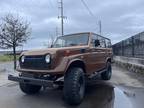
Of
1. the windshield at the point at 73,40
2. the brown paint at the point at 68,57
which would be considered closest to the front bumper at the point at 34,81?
the brown paint at the point at 68,57

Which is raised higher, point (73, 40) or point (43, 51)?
point (73, 40)

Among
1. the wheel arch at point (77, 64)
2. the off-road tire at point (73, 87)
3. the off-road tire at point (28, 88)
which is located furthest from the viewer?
the off-road tire at point (28, 88)

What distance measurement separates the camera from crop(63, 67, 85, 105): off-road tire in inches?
274

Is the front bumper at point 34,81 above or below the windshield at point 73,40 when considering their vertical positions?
below

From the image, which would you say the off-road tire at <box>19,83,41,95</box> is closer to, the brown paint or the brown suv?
the brown suv

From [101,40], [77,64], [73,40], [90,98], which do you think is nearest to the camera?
[77,64]

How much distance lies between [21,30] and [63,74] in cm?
1362

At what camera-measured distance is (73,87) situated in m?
6.97

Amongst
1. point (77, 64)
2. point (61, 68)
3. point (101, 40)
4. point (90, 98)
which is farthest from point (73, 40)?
point (61, 68)

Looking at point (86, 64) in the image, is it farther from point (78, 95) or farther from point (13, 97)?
point (13, 97)

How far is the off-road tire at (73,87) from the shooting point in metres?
6.96

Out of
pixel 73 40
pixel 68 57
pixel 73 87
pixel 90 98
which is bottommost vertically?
pixel 90 98

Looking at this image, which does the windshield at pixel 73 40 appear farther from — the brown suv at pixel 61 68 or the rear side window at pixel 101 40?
the rear side window at pixel 101 40

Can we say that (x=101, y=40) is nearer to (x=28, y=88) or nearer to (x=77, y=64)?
(x=77, y=64)
